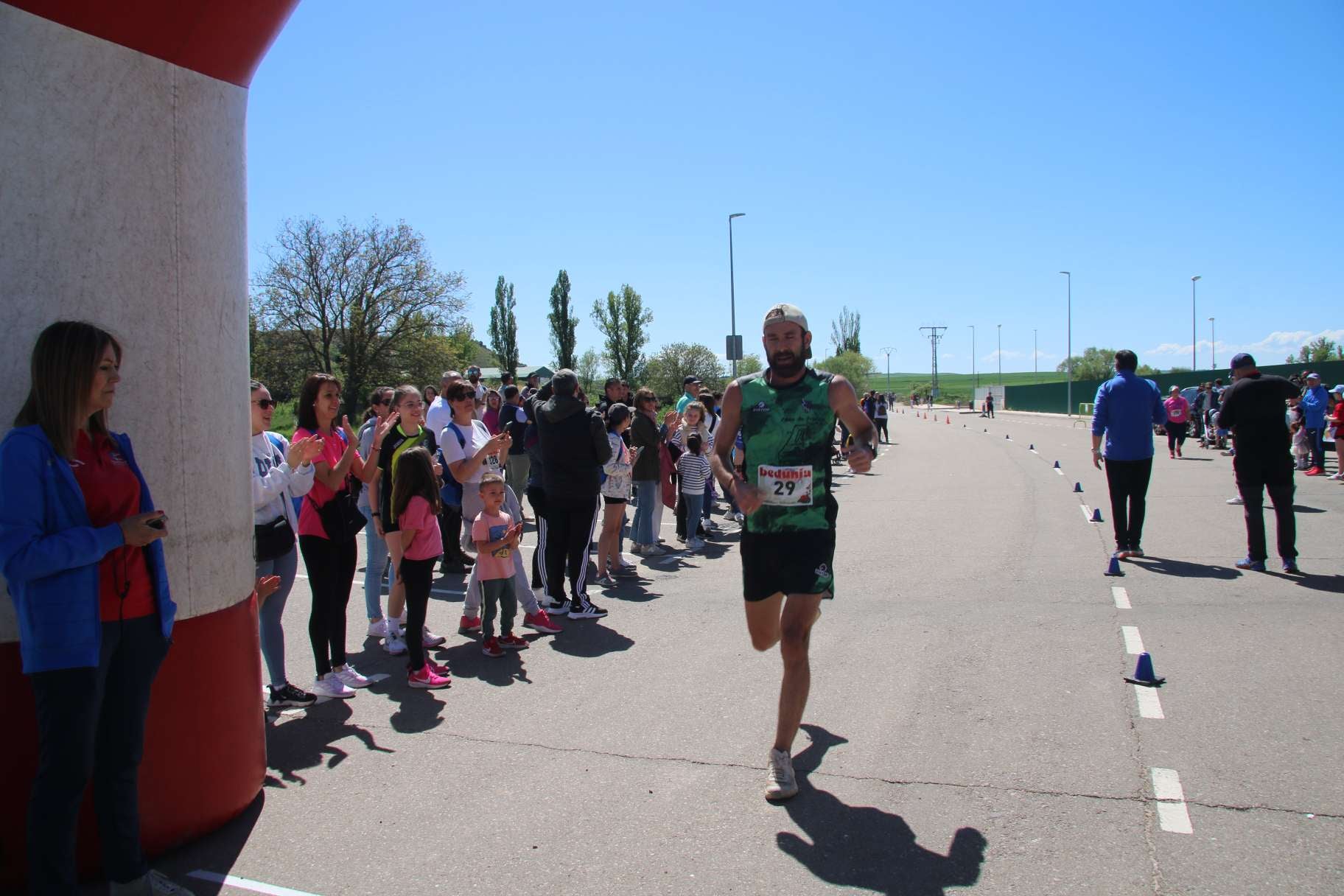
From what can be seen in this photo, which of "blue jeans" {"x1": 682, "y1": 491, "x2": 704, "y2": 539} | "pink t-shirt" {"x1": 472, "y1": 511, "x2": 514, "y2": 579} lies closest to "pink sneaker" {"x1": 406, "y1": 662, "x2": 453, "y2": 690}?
"pink t-shirt" {"x1": 472, "y1": 511, "x2": 514, "y2": 579}

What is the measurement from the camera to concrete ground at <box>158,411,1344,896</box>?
3240 mm

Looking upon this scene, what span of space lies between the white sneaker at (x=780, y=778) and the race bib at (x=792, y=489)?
108 centimetres

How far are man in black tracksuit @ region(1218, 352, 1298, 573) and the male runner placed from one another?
598 centimetres

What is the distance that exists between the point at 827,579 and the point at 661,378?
58.6m

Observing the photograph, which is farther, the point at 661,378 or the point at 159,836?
the point at 661,378

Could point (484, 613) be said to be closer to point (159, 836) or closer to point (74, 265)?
point (159, 836)

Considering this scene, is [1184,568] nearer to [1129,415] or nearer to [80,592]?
[1129,415]

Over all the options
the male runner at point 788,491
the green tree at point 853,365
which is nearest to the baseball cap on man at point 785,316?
the male runner at point 788,491

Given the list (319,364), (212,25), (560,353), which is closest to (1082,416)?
(560,353)

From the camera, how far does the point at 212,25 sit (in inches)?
133

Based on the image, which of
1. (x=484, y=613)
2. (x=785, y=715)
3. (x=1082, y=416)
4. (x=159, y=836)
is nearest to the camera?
(x=159, y=836)

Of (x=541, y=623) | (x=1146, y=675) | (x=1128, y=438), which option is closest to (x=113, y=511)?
(x=541, y=623)

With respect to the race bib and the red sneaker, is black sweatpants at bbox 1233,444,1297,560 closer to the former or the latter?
the race bib

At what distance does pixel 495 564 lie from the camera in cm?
625
